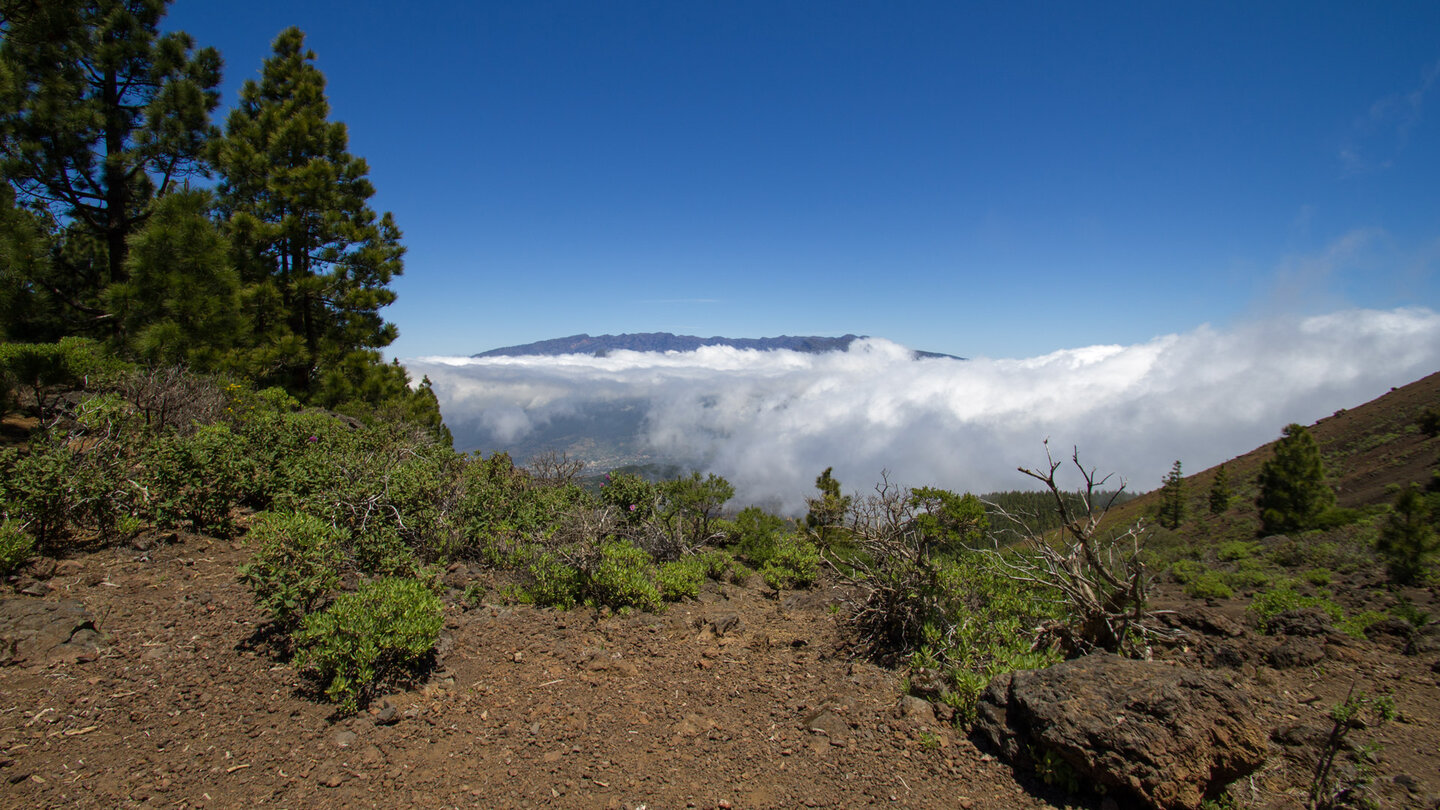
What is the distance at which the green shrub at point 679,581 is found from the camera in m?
6.51

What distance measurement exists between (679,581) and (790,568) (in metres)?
2.39

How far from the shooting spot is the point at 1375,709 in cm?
454

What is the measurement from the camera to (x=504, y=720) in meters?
3.90

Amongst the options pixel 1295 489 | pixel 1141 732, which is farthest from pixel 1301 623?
pixel 1295 489

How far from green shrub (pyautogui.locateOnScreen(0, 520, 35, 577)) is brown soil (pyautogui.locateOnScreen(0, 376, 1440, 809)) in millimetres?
183

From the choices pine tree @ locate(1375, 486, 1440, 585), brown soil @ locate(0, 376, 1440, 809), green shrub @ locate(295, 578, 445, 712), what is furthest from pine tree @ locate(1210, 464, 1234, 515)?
green shrub @ locate(295, 578, 445, 712)

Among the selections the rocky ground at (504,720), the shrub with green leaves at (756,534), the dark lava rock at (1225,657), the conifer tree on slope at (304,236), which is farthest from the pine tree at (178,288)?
the dark lava rock at (1225,657)

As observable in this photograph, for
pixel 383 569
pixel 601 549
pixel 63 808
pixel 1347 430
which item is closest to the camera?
pixel 63 808

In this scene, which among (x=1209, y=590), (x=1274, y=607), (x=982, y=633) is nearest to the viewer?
(x=982, y=633)

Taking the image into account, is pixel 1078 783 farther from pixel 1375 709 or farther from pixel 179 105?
pixel 179 105

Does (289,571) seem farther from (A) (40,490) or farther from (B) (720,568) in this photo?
(B) (720,568)

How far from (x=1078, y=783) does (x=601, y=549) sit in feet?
15.3

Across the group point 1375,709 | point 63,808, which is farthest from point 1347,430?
point 63,808

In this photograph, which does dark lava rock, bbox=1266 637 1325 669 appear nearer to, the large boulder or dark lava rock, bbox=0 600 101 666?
the large boulder
